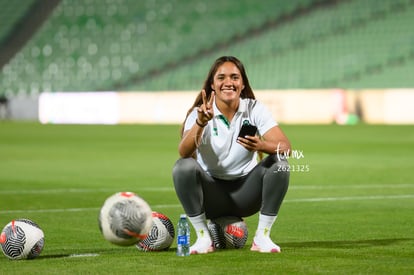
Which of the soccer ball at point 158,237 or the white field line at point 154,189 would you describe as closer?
the soccer ball at point 158,237

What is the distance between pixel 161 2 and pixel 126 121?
6282 millimetres

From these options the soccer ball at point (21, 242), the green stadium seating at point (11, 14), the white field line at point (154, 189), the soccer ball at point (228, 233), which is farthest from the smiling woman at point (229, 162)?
the green stadium seating at point (11, 14)

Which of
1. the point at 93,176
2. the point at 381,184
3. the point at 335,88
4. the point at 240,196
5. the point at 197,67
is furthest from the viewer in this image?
the point at 197,67

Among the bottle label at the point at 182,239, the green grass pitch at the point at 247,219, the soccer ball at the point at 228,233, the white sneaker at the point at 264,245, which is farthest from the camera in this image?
the soccer ball at the point at 228,233

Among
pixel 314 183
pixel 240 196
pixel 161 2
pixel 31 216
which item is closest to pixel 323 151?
pixel 314 183

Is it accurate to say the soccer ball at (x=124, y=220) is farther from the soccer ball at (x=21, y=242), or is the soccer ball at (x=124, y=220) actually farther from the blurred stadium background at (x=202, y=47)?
the blurred stadium background at (x=202, y=47)

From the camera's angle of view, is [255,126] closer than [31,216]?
Yes

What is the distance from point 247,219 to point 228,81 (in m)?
2.61

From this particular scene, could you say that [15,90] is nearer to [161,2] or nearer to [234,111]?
[161,2]

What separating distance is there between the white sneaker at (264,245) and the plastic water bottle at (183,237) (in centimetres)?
51

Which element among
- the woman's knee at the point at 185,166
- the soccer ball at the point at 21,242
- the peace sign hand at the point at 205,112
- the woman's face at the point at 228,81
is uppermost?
the woman's face at the point at 228,81

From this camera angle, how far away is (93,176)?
47.6 ft

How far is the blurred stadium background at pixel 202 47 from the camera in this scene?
112 ft

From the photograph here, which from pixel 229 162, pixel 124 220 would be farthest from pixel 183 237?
pixel 229 162
